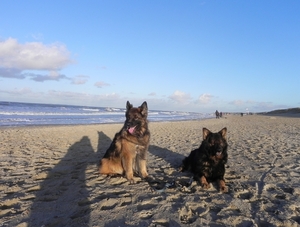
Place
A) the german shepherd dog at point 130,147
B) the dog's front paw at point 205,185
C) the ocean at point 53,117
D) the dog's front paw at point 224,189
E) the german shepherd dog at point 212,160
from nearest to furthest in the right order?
the dog's front paw at point 224,189
the dog's front paw at point 205,185
the german shepherd dog at point 212,160
the german shepherd dog at point 130,147
the ocean at point 53,117

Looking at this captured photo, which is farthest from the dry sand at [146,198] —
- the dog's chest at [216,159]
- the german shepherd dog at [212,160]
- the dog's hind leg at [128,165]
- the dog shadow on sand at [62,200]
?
the dog's chest at [216,159]

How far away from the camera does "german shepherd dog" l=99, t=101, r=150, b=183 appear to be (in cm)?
521

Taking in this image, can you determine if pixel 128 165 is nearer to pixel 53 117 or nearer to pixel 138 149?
pixel 138 149

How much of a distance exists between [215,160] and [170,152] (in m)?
4.06

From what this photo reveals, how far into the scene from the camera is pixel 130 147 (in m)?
5.30

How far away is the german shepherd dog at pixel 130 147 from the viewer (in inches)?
205

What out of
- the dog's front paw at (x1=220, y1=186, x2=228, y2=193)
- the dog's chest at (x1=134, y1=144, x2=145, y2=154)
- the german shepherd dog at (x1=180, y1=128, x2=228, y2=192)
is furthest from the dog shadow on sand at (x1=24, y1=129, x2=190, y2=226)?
the dog's front paw at (x1=220, y1=186, x2=228, y2=193)

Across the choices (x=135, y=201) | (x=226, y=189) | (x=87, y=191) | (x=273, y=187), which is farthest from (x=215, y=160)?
(x=87, y=191)

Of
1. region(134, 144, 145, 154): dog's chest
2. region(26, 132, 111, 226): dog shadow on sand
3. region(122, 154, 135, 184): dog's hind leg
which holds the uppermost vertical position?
region(134, 144, 145, 154): dog's chest

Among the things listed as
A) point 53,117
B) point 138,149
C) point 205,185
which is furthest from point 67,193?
point 53,117

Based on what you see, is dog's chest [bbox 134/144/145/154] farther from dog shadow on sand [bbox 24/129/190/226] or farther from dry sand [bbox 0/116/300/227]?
dog shadow on sand [bbox 24/129/190/226]

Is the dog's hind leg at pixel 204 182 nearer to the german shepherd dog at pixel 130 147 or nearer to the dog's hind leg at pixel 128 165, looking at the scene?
the german shepherd dog at pixel 130 147

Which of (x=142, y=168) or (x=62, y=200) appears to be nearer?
(x=62, y=200)

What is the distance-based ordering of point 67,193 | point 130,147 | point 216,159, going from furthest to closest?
point 130,147 → point 216,159 → point 67,193
